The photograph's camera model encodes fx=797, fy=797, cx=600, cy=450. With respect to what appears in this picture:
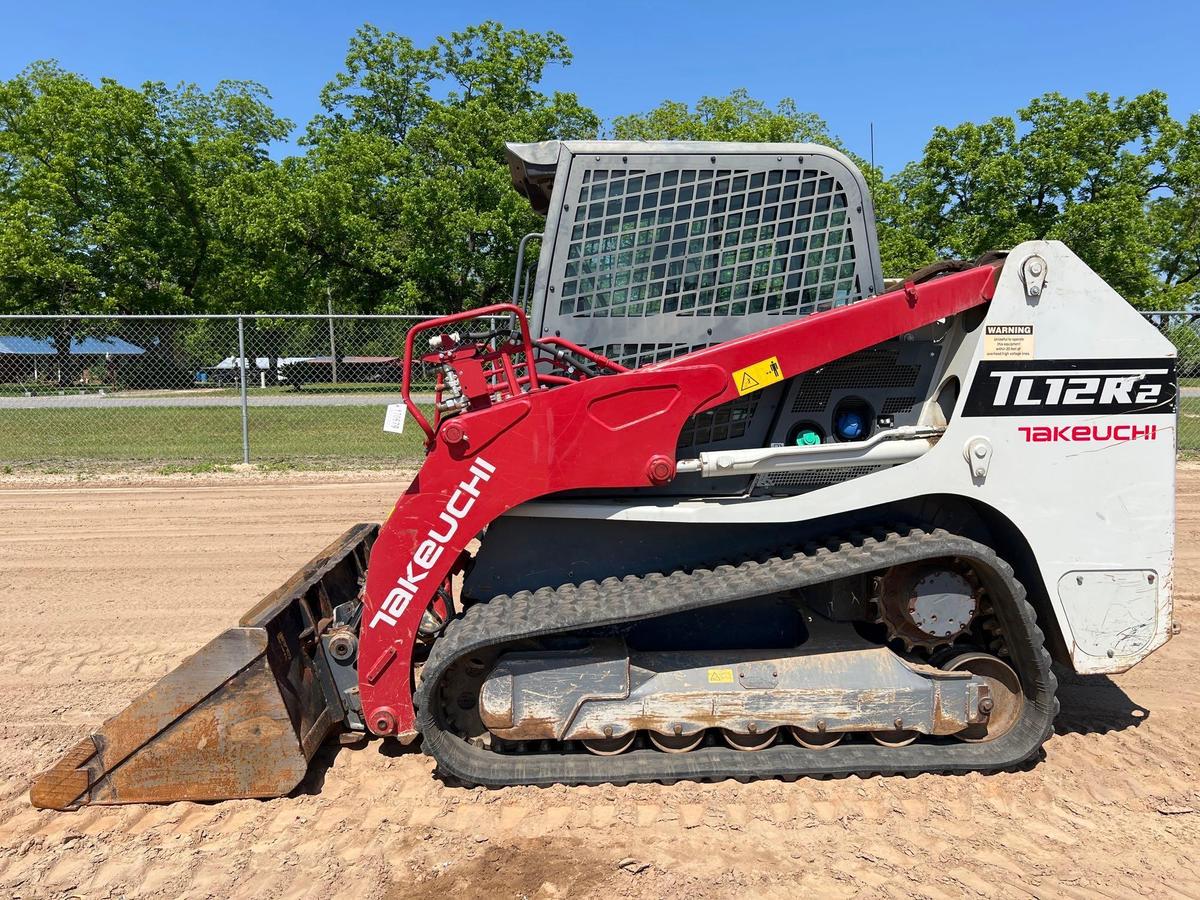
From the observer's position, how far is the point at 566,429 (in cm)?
306

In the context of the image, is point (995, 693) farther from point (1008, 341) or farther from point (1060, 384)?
point (1008, 341)

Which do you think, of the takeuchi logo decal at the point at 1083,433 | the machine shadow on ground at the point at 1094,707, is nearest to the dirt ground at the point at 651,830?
the machine shadow on ground at the point at 1094,707

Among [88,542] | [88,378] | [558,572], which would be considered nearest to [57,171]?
[88,378]

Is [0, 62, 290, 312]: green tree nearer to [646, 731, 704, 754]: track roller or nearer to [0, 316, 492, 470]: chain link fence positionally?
[0, 316, 492, 470]: chain link fence

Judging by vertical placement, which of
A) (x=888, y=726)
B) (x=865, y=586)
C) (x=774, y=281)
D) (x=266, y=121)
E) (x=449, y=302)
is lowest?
(x=888, y=726)

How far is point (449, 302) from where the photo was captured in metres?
24.1

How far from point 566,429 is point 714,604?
0.87m

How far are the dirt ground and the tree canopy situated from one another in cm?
1964

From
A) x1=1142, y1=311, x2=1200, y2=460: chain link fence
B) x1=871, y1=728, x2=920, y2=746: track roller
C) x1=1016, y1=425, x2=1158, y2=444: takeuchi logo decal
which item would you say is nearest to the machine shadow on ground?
x1=871, y1=728, x2=920, y2=746: track roller

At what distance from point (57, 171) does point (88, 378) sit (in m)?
15.7

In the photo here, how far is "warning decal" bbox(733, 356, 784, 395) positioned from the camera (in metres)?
3.10

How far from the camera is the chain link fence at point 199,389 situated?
493 inches

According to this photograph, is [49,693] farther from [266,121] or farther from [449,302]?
[266,121]

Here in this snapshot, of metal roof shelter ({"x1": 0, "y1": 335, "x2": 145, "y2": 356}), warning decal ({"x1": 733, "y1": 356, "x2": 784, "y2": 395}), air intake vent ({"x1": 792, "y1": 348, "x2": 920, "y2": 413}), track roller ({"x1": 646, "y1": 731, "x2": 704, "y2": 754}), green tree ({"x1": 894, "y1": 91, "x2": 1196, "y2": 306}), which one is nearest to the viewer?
warning decal ({"x1": 733, "y1": 356, "x2": 784, "y2": 395})
